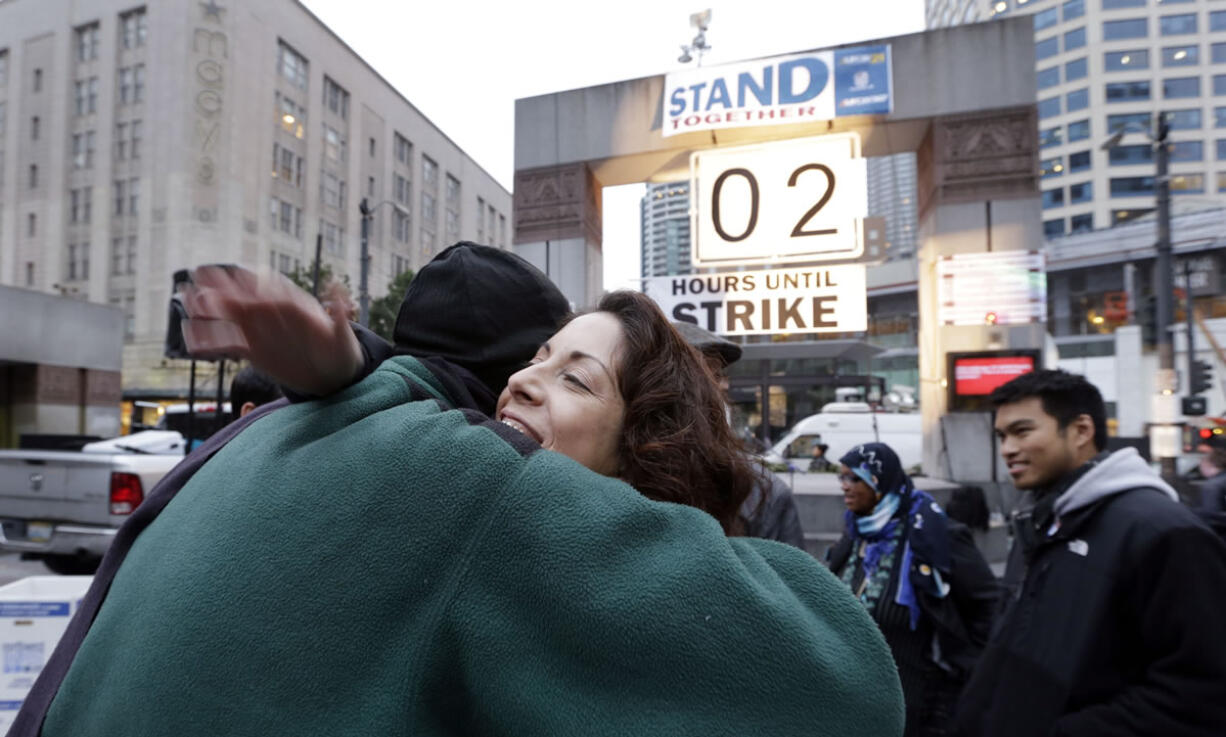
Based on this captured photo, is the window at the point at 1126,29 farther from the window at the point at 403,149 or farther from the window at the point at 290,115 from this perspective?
the window at the point at 290,115

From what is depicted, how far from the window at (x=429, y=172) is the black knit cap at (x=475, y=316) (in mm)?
62678

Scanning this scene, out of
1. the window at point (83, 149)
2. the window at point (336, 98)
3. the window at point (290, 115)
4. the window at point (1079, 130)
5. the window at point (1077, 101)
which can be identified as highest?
the window at point (1077, 101)

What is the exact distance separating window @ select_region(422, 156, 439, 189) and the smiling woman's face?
206 ft

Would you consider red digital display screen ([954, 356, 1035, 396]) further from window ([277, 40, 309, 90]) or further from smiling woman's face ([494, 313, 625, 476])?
window ([277, 40, 309, 90])

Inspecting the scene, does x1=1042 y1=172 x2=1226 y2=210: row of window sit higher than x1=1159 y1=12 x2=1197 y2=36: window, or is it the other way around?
x1=1159 y1=12 x2=1197 y2=36: window

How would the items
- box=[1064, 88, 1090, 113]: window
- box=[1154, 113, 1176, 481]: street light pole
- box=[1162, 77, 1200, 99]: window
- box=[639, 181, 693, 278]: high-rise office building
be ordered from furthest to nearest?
box=[1064, 88, 1090, 113]: window → box=[1162, 77, 1200, 99]: window → box=[639, 181, 693, 278]: high-rise office building → box=[1154, 113, 1176, 481]: street light pole

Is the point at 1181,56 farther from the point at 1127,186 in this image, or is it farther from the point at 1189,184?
the point at 1127,186

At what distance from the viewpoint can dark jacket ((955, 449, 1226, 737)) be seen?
2.20 m

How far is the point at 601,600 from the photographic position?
37.9 inches

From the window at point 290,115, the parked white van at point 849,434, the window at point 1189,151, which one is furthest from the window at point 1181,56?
the window at point 290,115

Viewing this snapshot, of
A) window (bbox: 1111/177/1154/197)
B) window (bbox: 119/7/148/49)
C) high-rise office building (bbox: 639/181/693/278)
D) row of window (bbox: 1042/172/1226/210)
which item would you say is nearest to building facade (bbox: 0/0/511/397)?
window (bbox: 119/7/148/49)

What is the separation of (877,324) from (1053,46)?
41.4 meters

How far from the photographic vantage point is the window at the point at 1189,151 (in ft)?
219

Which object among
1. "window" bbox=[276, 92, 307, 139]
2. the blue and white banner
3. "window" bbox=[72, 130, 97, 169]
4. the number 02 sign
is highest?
"window" bbox=[276, 92, 307, 139]
